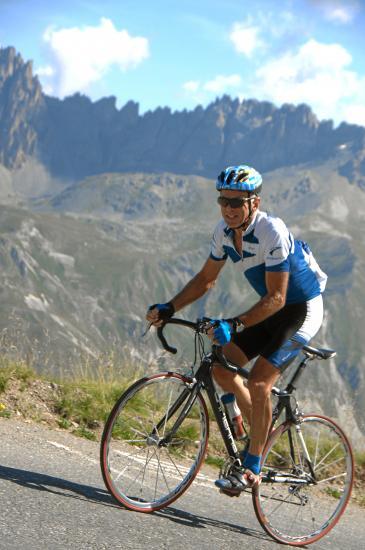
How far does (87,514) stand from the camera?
16.8 ft

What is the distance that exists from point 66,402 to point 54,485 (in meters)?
2.67

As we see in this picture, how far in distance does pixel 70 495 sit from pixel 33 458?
1.10 m

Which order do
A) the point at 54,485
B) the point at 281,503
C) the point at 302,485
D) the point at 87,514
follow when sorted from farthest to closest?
the point at 302,485, the point at 281,503, the point at 54,485, the point at 87,514

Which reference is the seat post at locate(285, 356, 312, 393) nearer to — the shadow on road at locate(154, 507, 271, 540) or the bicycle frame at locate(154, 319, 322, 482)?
the bicycle frame at locate(154, 319, 322, 482)

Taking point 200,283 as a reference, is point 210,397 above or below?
below

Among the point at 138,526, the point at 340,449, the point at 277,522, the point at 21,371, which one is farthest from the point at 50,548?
the point at 21,371

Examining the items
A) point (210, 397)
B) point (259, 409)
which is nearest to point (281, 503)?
point (259, 409)

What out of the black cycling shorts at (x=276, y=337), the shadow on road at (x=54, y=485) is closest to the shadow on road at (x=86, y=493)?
the shadow on road at (x=54, y=485)

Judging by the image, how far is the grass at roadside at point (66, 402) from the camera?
316 inches

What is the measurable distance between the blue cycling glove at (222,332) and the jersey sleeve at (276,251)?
0.54m

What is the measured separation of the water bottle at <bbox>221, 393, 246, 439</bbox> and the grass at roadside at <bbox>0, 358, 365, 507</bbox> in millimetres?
2267

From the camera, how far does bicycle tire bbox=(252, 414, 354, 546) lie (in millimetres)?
5980

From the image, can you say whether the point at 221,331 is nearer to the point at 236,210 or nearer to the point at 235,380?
the point at 235,380

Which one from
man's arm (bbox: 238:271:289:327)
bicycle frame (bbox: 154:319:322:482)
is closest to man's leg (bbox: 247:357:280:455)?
bicycle frame (bbox: 154:319:322:482)
